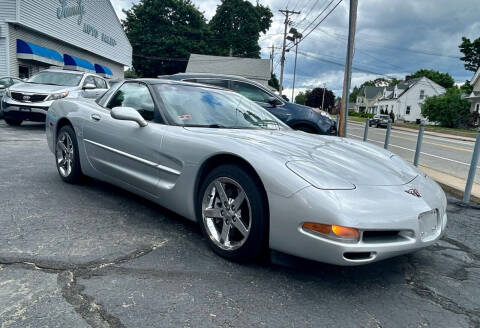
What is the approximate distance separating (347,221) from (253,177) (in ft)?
2.20

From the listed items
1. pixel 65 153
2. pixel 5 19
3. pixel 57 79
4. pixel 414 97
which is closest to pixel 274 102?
Answer: pixel 65 153

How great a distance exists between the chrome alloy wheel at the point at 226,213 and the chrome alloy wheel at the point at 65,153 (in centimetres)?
221

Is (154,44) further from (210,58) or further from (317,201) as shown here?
(317,201)

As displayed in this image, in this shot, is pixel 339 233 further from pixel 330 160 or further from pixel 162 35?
pixel 162 35

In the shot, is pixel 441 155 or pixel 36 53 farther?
pixel 36 53

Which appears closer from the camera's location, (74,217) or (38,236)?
(38,236)

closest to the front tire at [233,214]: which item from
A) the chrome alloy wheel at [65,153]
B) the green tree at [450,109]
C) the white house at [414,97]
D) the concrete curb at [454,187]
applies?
the chrome alloy wheel at [65,153]

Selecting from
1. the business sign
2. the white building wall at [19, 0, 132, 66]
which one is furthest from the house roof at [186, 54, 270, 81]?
the business sign

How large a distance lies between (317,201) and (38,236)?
2.10 meters

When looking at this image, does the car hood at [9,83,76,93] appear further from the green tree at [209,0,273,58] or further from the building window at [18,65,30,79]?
the green tree at [209,0,273,58]

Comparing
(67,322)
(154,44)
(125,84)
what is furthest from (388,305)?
(154,44)

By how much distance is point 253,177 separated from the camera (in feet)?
8.02

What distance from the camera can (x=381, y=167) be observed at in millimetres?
2721

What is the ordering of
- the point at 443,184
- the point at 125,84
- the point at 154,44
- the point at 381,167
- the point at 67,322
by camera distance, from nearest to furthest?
the point at 67,322
the point at 381,167
the point at 125,84
the point at 443,184
the point at 154,44
